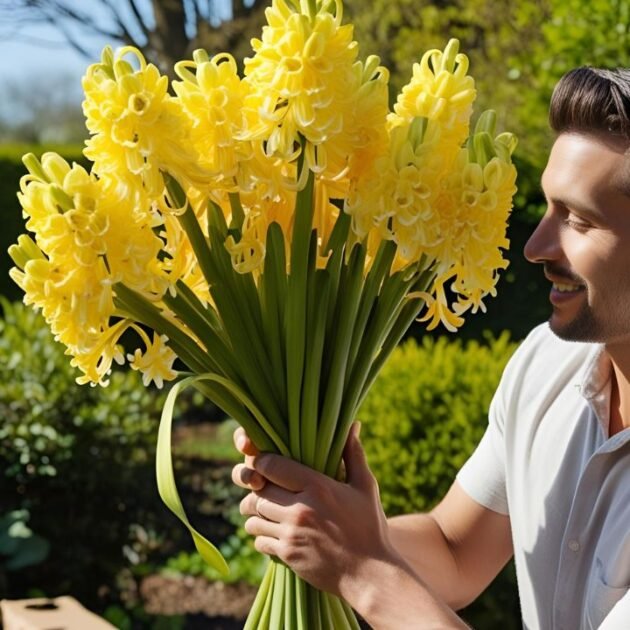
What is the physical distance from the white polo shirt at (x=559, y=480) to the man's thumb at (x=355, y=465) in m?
0.47

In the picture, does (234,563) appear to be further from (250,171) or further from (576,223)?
(250,171)

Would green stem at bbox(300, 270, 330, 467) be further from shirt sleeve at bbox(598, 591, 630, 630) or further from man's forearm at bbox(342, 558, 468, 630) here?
shirt sleeve at bbox(598, 591, 630, 630)

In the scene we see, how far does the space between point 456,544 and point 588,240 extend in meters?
0.72

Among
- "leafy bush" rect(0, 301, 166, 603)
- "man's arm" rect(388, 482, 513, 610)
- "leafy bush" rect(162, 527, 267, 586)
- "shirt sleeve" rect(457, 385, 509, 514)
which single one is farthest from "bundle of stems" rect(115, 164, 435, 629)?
"leafy bush" rect(162, 527, 267, 586)

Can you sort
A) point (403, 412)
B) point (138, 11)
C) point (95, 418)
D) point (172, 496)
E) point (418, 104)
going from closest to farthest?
point (172, 496), point (418, 104), point (403, 412), point (95, 418), point (138, 11)

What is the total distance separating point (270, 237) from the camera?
1.31 m

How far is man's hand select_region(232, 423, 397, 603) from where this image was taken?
4.54ft

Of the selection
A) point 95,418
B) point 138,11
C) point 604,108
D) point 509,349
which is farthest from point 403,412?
point 138,11

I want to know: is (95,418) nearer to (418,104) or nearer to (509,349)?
(509,349)

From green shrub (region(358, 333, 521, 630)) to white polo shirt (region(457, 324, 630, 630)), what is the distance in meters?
1.57

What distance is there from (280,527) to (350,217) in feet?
1.38

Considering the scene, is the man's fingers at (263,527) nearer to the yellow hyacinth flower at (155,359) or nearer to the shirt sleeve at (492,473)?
the yellow hyacinth flower at (155,359)

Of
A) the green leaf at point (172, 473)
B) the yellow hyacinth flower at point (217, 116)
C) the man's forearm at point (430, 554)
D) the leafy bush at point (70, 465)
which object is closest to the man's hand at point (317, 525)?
the green leaf at point (172, 473)

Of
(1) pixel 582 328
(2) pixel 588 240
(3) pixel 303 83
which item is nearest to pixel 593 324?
(1) pixel 582 328
